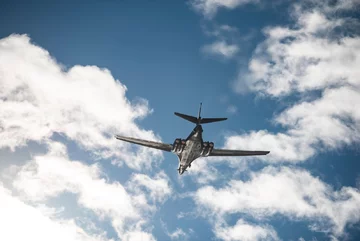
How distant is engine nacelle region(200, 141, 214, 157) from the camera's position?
33188 millimetres

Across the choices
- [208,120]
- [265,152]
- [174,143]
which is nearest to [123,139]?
[174,143]

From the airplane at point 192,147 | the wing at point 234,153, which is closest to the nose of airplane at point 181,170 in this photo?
the airplane at point 192,147

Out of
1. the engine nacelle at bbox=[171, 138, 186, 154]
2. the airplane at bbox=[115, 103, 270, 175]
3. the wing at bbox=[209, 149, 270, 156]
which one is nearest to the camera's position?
the airplane at bbox=[115, 103, 270, 175]

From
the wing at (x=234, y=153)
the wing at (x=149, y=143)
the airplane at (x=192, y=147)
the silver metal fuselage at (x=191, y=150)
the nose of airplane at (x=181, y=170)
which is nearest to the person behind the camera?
the airplane at (x=192, y=147)

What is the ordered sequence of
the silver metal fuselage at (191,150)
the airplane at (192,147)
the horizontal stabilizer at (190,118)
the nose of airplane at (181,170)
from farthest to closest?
1. the nose of airplane at (181,170)
2. the silver metal fuselage at (191,150)
3. the airplane at (192,147)
4. the horizontal stabilizer at (190,118)

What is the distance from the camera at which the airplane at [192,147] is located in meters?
29.9

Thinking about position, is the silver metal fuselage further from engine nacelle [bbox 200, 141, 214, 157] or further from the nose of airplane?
engine nacelle [bbox 200, 141, 214, 157]

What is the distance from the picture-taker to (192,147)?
32688 mm

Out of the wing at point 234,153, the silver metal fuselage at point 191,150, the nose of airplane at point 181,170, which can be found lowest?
the nose of airplane at point 181,170

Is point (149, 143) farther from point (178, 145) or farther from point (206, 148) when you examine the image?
point (206, 148)

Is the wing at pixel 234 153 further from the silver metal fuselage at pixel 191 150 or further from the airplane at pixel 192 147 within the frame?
the silver metal fuselage at pixel 191 150

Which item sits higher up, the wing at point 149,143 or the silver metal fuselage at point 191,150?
the wing at point 149,143

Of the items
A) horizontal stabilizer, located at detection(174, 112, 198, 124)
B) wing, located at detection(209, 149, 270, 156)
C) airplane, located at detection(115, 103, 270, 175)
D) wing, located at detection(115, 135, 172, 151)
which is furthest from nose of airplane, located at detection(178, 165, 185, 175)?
horizontal stabilizer, located at detection(174, 112, 198, 124)

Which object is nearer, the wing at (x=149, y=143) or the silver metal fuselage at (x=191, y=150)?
the silver metal fuselage at (x=191, y=150)
